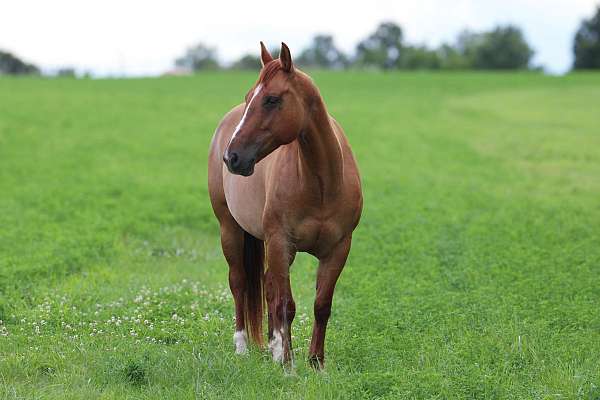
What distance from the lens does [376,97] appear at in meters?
35.5

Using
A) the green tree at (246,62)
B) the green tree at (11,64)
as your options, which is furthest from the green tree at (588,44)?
the green tree at (11,64)

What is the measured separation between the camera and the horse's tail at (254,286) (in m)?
6.59

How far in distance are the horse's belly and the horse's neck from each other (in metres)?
0.66

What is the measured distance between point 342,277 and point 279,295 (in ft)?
11.2

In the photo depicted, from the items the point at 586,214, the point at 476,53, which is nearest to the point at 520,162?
the point at 586,214

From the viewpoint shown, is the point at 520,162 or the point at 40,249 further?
the point at 520,162

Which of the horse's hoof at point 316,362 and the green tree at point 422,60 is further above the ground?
the green tree at point 422,60

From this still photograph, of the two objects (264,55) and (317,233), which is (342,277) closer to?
(317,233)

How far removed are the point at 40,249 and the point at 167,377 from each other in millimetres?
5141

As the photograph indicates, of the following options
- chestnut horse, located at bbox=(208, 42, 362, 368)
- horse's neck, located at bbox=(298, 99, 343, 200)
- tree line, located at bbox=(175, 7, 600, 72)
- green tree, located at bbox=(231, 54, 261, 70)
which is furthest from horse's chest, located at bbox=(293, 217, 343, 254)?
green tree, located at bbox=(231, 54, 261, 70)

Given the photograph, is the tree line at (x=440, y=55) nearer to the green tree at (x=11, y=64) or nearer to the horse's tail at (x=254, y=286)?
the green tree at (x=11, y=64)

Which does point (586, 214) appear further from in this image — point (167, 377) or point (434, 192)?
point (167, 377)

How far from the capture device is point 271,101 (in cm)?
511

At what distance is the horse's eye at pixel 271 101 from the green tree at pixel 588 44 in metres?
72.3
